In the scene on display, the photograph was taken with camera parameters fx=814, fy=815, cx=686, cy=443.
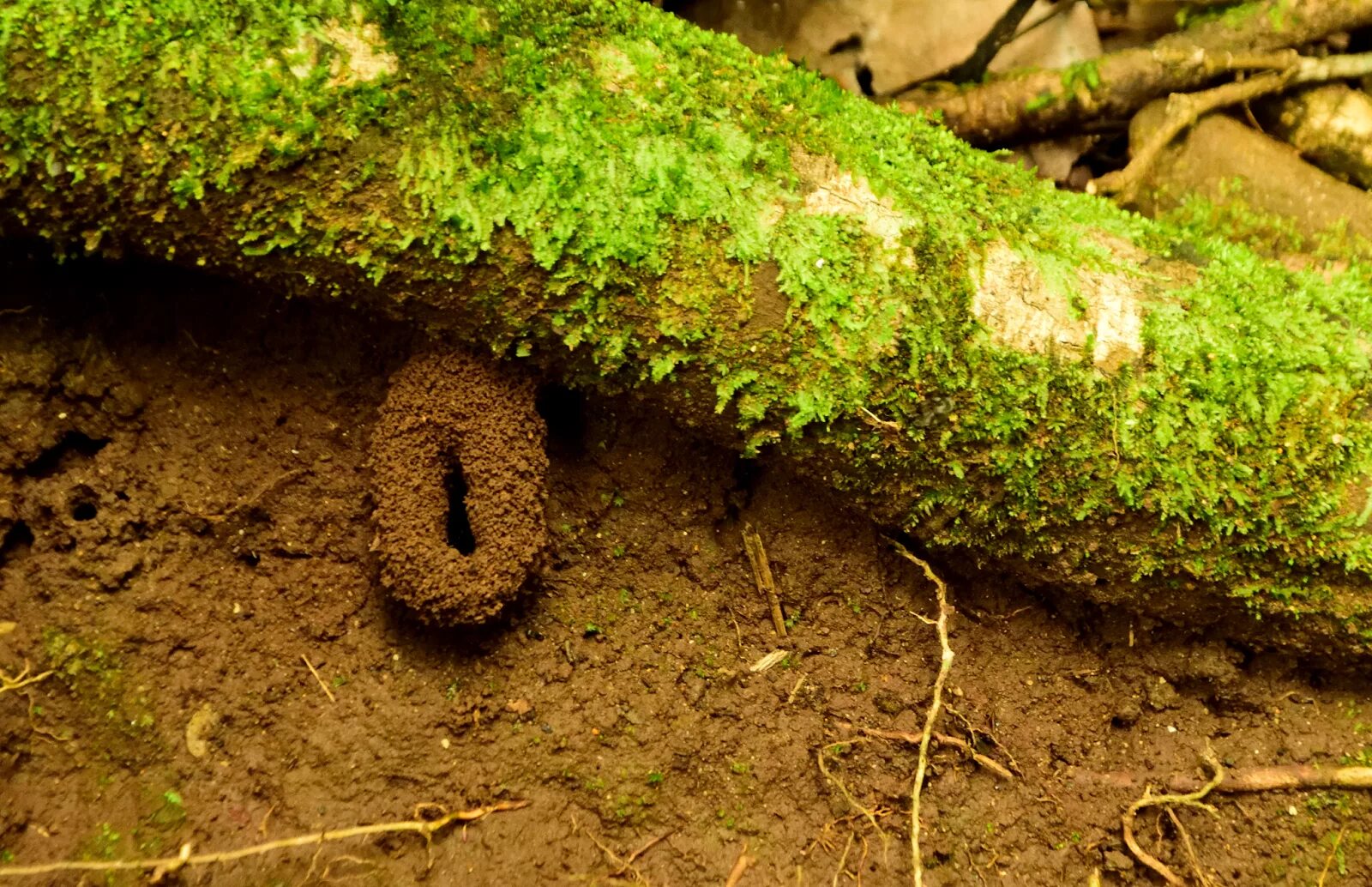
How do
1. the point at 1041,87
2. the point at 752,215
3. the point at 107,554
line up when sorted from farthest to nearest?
the point at 1041,87, the point at 107,554, the point at 752,215

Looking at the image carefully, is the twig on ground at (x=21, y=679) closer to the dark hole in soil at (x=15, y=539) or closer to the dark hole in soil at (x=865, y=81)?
the dark hole in soil at (x=15, y=539)

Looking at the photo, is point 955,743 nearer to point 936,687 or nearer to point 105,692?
point 936,687

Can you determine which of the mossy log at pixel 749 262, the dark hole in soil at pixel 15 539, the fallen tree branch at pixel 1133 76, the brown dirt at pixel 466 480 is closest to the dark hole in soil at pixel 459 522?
the brown dirt at pixel 466 480

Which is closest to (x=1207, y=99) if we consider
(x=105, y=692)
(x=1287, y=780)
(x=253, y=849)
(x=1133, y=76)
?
(x=1133, y=76)

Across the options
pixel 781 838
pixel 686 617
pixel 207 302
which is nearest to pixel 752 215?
pixel 686 617

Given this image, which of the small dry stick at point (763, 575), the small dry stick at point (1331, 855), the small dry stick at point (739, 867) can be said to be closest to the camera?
the small dry stick at point (739, 867)

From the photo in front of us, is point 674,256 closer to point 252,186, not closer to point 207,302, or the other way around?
point 252,186
